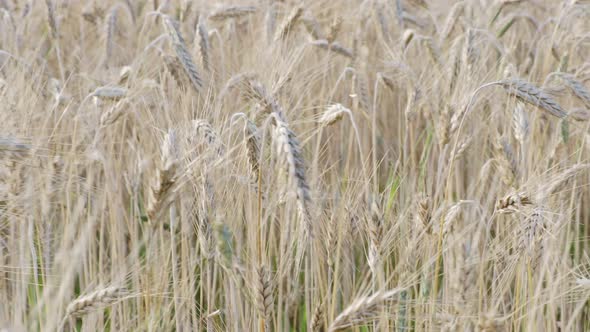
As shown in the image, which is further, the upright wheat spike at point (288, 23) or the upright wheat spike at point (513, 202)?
the upright wheat spike at point (288, 23)

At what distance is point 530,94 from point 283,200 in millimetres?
698

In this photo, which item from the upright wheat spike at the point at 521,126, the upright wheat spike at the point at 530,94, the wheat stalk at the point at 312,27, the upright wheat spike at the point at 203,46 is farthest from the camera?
the wheat stalk at the point at 312,27

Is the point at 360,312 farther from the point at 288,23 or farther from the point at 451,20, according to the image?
the point at 451,20

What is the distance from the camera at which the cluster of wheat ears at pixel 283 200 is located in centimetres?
145

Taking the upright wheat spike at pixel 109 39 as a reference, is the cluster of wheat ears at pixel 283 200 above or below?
below

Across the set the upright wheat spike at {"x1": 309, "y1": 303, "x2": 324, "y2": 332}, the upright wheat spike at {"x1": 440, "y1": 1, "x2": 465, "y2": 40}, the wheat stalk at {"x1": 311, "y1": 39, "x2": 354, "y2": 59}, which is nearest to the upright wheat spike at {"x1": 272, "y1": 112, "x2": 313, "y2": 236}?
the upright wheat spike at {"x1": 309, "y1": 303, "x2": 324, "y2": 332}

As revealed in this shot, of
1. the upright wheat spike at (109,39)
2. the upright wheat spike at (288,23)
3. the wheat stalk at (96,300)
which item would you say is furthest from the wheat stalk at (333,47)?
the wheat stalk at (96,300)

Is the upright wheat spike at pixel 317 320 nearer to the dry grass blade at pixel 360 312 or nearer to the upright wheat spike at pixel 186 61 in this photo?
the dry grass blade at pixel 360 312

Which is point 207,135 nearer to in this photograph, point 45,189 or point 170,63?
point 45,189

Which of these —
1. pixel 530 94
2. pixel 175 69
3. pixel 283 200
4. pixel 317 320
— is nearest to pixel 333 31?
pixel 175 69

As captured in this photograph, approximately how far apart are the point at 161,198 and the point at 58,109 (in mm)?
1283

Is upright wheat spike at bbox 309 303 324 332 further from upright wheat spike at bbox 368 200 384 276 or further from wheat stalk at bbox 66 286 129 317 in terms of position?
wheat stalk at bbox 66 286 129 317

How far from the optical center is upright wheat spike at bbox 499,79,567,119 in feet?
5.58

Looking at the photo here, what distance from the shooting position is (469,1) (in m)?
3.53
